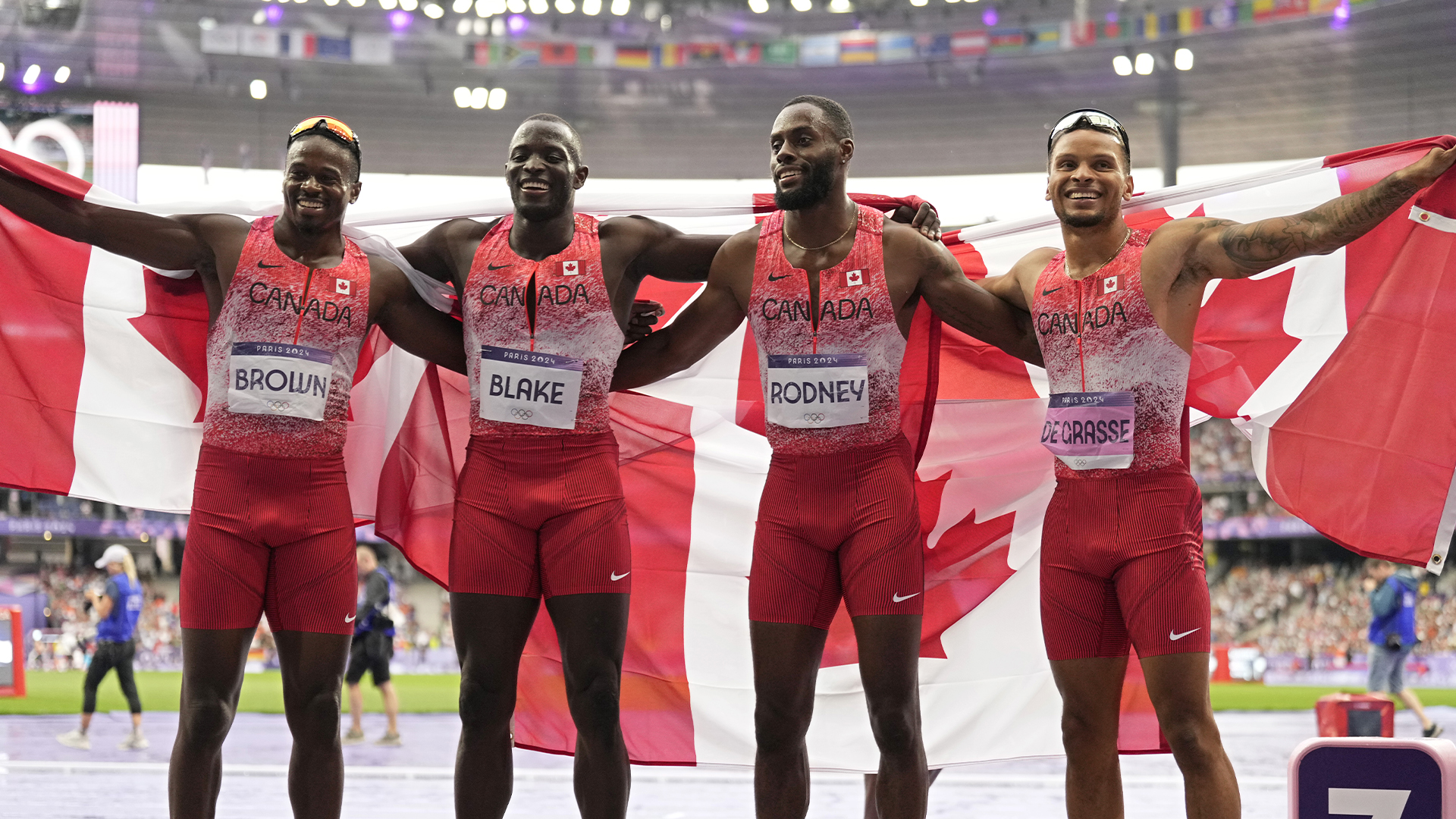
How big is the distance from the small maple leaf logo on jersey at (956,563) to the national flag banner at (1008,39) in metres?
15.4

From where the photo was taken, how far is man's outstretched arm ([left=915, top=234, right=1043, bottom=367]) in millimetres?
3779

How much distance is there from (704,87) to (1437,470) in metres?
17.2

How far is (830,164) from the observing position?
3.74 meters

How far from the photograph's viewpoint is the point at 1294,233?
347 centimetres

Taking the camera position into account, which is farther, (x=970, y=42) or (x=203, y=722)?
(x=970, y=42)

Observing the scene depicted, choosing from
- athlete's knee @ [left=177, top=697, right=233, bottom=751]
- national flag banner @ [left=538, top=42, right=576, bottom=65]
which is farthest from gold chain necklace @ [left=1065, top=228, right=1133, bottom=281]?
national flag banner @ [left=538, top=42, right=576, bottom=65]

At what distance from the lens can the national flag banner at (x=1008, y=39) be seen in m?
18.6

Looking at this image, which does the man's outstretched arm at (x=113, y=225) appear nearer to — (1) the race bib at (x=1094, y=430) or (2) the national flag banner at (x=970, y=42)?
(1) the race bib at (x=1094, y=430)

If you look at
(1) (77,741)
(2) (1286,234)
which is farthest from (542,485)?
(1) (77,741)

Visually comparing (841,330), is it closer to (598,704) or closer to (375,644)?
(598,704)

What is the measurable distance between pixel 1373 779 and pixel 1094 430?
1.19 m

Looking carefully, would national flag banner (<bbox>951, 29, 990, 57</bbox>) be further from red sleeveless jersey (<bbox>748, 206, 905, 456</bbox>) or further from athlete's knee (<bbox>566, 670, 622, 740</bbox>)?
athlete's knee (<bbox>566, 670, 622, 740</bbox>)

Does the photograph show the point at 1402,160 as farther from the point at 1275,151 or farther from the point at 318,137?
the point at 1275,151

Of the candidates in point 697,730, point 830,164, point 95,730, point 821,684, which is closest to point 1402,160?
point 830,164
